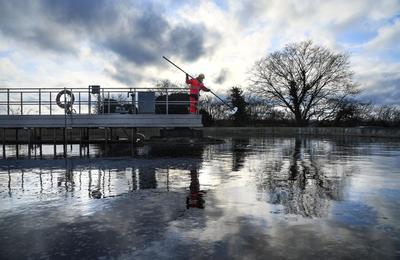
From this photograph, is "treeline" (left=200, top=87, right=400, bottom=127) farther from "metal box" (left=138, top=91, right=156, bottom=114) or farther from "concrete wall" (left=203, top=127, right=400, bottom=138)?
"metal box" (left=138, top=91, right=156, bottom=114)

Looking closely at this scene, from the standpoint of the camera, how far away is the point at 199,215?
197 inches

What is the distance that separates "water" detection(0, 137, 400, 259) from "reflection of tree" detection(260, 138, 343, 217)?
17mm

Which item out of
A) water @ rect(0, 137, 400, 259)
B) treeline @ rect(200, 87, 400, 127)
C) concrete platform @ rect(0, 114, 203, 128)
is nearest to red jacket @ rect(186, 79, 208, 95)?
concrete platform @ rect(0, 114, 203, 128)

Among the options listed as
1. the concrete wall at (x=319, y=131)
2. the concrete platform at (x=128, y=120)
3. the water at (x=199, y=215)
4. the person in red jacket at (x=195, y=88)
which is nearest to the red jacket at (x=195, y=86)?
the person in red jacket at (x=195, y=88)

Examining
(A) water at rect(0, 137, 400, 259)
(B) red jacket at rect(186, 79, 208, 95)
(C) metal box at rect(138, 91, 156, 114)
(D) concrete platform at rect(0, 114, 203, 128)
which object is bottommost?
(A) water at rect(0, 137, 400, 259)

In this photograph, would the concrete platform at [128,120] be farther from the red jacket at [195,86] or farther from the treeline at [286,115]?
the treeline at [286,115]

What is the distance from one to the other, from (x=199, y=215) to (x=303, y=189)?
2556mm

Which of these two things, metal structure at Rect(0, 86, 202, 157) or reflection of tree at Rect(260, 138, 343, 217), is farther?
metal structure at Rect(0, 86, 202, 157)

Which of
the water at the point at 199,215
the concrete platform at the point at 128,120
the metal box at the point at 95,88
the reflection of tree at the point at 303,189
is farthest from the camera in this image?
the metal box at the point at 95,88

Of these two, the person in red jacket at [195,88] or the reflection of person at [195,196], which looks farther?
the person in red jacket at [195,88]

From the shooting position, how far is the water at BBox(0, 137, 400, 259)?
3726 millimetres

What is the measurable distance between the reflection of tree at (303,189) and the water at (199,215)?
0.02m

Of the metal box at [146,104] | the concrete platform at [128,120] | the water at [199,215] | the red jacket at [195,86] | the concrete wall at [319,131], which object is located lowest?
the water at [199,215]

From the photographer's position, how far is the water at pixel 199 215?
3.73 metres
